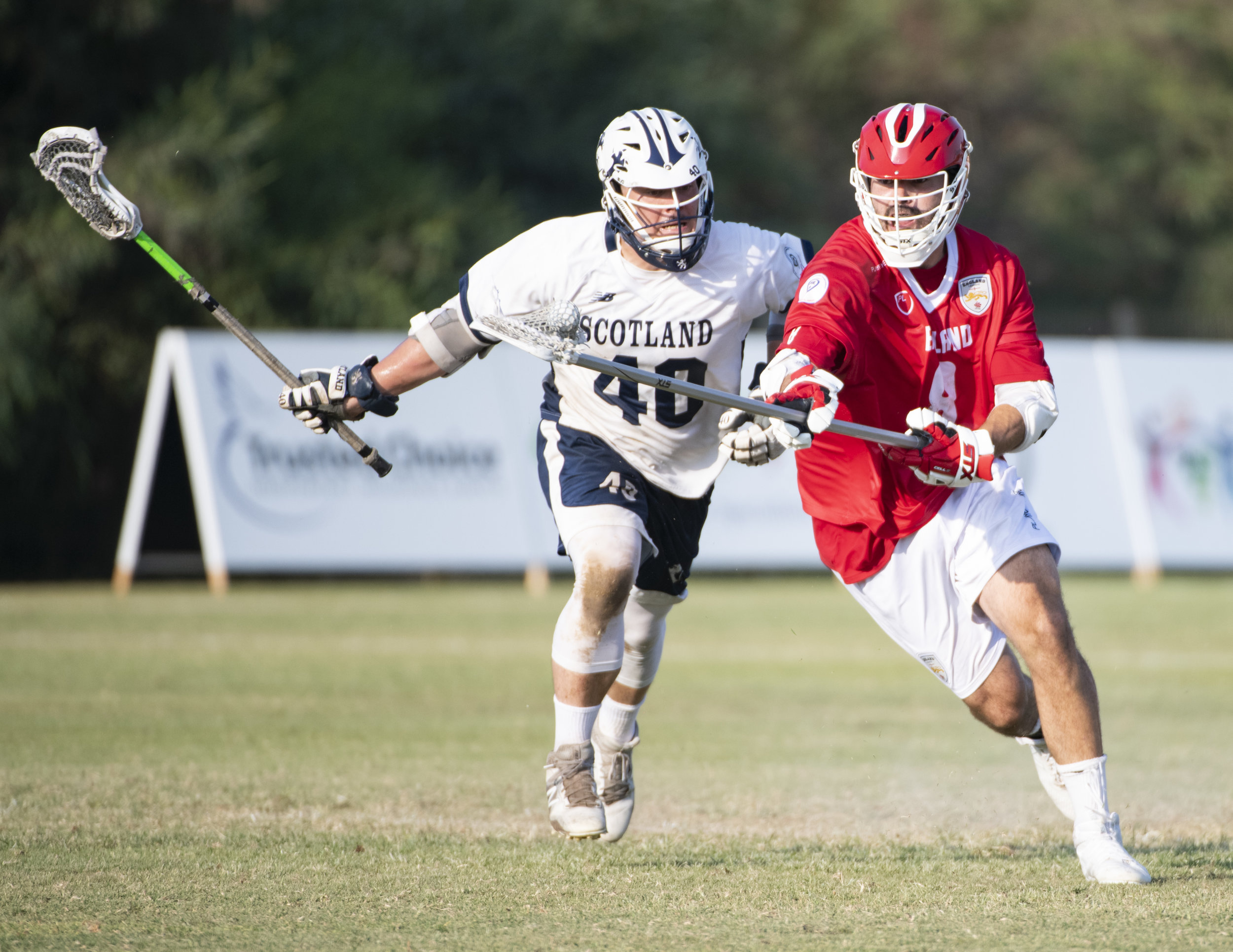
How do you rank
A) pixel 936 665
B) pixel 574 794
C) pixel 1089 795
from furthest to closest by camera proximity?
pixel 574 794 → pixel 936 665 → pixel 1089 795

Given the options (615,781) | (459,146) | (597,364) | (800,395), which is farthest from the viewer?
(459,146)

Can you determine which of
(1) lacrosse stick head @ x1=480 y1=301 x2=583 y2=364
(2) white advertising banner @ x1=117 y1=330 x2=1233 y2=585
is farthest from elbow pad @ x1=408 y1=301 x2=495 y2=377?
(2) white advertising banner @ x1=117 y1=330 x2=1233 y2=585

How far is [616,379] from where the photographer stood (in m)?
6.01

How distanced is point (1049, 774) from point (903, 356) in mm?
1506

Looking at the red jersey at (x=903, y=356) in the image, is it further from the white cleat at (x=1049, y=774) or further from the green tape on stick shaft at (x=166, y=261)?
the green tape on stick shaft at (x=166, y=261)

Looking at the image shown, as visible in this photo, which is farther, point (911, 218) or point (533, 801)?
point (533, 801)

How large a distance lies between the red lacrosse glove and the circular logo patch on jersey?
1.57ft

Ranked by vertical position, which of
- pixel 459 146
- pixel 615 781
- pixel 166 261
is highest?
pixel 459 146

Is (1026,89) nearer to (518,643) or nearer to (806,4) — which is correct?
(806,4)

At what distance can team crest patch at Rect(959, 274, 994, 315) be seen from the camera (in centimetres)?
525

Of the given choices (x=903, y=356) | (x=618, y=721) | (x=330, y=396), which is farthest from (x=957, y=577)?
(x=330, y=396)

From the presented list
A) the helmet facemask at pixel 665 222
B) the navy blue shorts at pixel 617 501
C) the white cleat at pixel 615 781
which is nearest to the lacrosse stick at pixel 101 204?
the navy blue shorts at pixel 617 501

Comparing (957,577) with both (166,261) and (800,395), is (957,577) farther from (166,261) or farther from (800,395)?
(166,261)

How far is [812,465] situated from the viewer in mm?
5469
